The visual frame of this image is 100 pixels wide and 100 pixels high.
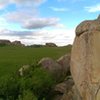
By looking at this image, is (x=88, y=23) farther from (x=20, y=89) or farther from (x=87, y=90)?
(x=20, y=89)

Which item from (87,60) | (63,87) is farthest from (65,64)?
(87,60)

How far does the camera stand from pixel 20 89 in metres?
19.2

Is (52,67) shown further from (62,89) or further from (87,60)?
(87,60)

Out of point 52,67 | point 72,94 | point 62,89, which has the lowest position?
point 72,94

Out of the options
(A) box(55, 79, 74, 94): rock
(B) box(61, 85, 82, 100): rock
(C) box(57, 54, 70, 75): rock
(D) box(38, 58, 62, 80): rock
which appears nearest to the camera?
(B) box(61, 85, 82, 100): rock

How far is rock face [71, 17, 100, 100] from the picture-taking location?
15836mm

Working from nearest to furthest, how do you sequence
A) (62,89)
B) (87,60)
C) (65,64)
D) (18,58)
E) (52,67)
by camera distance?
(87,60), (62,89), (52,67), (65,64), (18,58)

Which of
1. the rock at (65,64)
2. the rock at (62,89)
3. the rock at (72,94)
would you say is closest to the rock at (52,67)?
the rock at (65,64)

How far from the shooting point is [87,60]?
1620 centimetres

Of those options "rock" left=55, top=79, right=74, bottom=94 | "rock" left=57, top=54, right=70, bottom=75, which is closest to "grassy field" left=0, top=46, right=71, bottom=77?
"rock" left=57, top=54, right=70, bottom=75

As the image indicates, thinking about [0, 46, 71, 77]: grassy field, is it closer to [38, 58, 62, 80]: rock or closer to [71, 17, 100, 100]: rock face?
[38, 58, 62, 80]: rock

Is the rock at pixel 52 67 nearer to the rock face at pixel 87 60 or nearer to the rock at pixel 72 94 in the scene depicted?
the rock at pixel 72 94

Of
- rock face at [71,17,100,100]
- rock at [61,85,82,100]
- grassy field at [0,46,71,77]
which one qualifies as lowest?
rock at [61,85,82,100]

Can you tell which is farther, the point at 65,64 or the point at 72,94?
the point at 65,64
